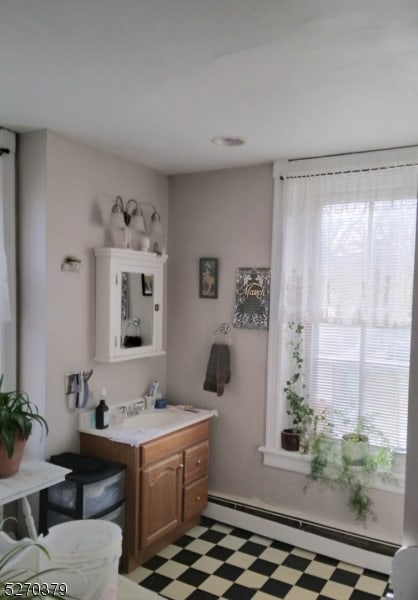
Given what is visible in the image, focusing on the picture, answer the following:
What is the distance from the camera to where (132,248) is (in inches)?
130

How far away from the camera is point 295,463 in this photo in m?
3.17

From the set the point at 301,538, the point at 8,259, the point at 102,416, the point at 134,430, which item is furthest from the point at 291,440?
the point at 8,259

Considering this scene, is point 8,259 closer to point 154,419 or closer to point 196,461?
point 154,419

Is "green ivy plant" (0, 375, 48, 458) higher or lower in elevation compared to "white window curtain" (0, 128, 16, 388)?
lower

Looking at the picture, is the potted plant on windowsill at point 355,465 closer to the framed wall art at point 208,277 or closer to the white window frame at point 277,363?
the white window frame at point 277,363

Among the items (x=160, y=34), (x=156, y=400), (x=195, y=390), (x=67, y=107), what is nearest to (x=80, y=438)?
(x=156, y=400)

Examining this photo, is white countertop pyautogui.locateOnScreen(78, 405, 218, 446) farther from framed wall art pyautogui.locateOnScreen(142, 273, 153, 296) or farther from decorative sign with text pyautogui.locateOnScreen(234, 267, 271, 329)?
framed wall art pyautogui.locateOnScreen(142, 273, 153, 296)

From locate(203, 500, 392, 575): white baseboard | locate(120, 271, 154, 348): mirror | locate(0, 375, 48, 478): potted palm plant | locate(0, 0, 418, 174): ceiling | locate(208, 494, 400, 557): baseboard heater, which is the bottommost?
locate(203, 500, 392, 575): white baseboard

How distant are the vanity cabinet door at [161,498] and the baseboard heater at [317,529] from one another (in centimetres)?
45

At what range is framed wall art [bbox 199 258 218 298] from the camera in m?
3.48

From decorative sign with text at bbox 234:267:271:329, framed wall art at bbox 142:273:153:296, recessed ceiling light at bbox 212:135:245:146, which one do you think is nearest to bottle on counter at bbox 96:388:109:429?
framed wall art at bbox 142:273:153:296

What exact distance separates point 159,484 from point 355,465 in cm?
117

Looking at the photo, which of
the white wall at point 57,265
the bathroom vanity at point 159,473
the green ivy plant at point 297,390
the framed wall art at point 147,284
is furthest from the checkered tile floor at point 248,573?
the framed wall art at point 147,284

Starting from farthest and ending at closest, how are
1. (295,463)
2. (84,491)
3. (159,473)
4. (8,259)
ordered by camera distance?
(295,463) < (159,473) < (8,259) < (84,491)
